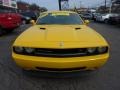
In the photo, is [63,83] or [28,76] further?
[28,76]

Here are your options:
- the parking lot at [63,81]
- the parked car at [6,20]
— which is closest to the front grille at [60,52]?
the parking lot at [63,81]

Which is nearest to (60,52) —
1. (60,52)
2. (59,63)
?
(60,52)

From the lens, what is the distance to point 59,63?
15.0 feet

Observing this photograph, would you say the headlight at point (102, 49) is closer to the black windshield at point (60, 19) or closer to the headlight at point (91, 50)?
the headlight at point (91, 50)

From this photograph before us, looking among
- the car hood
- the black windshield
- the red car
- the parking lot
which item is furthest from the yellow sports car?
the red car

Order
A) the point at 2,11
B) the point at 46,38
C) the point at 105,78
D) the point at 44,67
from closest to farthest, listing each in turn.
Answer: the point at 44,67
the point at 46,38
the point at 105,78
the point at 2,11

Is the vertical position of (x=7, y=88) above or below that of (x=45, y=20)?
below

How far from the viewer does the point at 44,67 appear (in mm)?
4672

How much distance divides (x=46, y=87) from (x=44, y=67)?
17.2 inches

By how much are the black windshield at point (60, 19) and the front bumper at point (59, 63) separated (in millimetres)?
2169

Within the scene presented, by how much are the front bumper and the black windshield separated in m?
2.17

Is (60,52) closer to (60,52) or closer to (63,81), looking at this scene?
(60,52)

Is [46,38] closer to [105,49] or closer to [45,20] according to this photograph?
[105,49]

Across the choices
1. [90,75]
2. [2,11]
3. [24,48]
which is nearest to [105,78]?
[90,75]
